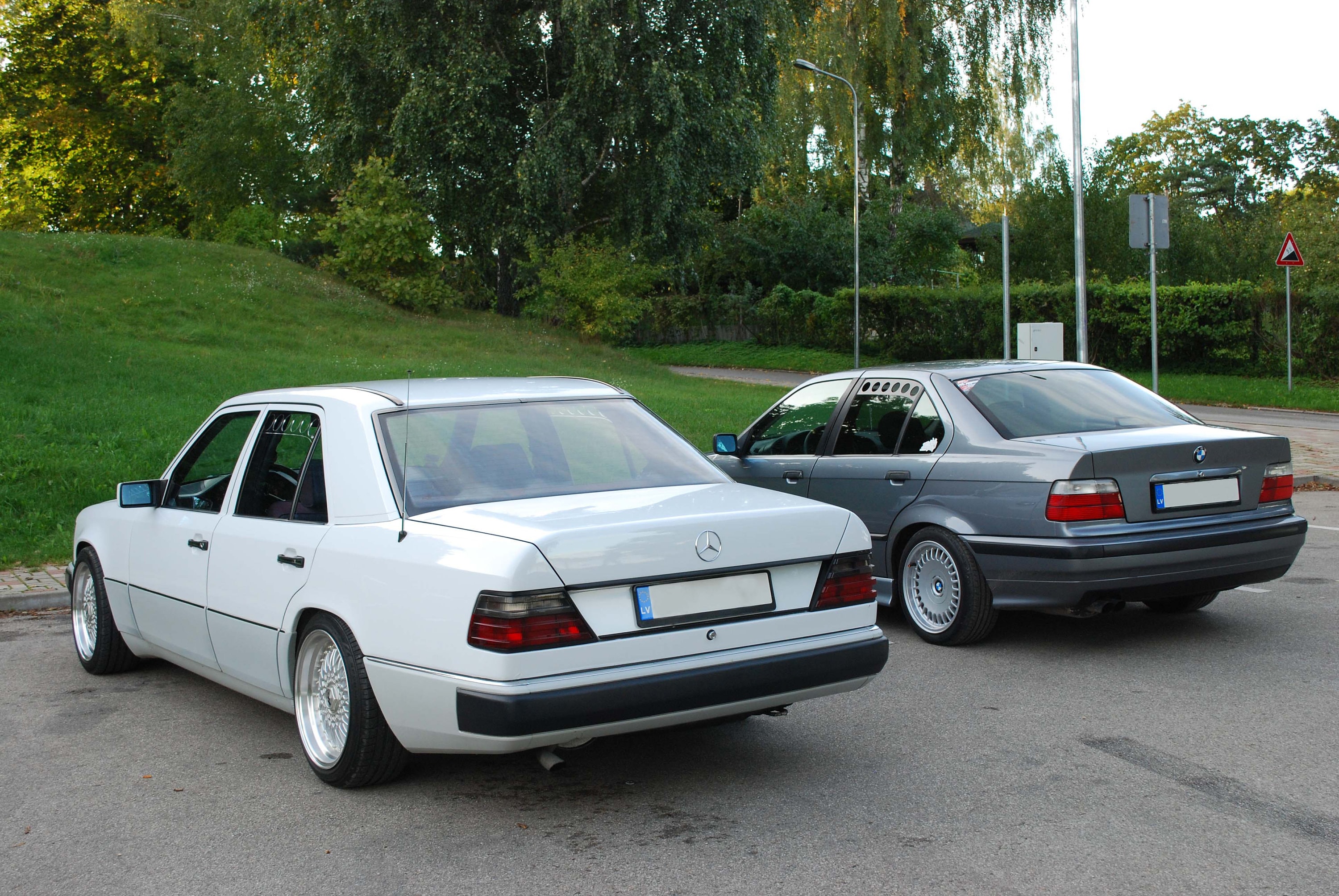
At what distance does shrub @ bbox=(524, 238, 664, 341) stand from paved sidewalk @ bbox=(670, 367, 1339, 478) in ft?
14.7

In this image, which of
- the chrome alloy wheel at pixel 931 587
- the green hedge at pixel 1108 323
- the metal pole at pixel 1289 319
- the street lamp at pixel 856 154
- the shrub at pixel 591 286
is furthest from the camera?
the shrub at pixel 591 286

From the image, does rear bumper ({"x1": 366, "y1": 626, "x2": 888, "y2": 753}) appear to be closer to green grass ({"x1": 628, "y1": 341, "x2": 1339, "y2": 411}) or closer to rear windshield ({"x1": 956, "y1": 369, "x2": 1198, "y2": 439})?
rear windshield ({"x1": 956, "y1": 369, "x2": 1198, "y2": 439})

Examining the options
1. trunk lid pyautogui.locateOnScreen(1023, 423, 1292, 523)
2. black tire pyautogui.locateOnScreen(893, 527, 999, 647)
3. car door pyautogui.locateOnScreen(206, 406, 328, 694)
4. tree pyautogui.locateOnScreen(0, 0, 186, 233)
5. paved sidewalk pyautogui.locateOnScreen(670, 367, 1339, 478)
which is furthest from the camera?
tree pyautogui.locateOnScreen(0, 0, 186, 233)

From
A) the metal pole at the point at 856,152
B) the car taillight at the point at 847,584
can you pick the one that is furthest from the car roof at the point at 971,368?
the metal pole at the point at 856,152

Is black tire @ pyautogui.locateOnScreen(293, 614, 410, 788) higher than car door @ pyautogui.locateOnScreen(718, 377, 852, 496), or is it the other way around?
car door @ pyautogui.locateOnScreen(718, 377, 852, 496)

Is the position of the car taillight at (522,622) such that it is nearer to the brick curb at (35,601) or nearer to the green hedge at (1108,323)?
the brick curb at (35,601)

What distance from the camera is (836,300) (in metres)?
37.2

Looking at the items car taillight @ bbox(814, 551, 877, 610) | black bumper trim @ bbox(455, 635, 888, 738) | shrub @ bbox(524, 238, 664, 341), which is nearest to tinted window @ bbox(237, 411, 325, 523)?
black bumper trim @ bbox(455, 635, 888, 738)

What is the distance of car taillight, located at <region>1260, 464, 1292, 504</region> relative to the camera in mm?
6508

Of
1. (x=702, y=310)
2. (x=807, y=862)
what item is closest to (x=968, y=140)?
(x=702, y=310)

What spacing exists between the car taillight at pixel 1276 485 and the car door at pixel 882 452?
5.49 ft

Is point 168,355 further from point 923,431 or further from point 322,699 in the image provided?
point 322,699

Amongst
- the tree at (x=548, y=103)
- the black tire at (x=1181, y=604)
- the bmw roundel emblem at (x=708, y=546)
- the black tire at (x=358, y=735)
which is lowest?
the black tire at (x=1181, y=604)

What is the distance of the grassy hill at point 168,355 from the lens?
11.6m
